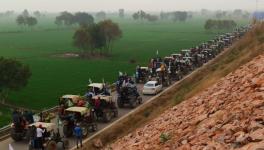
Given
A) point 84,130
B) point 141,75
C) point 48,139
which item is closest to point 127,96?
point 84,130

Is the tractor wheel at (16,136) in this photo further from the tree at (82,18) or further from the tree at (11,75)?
the tree at (82,18)

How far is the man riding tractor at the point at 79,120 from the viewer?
2334cm

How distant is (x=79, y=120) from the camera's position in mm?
24156

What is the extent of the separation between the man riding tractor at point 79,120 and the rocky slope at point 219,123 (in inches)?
240

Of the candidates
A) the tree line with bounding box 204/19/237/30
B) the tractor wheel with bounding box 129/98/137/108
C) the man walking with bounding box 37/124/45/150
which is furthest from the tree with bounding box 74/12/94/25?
the man walking with bounding box 37/124/45/150

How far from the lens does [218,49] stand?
6309cm

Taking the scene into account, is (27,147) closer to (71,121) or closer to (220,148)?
(71,121)

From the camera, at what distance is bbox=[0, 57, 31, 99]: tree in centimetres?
3394

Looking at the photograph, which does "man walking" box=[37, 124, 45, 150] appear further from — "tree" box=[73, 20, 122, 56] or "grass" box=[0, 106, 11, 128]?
"tree" box=[73, 20, 122, 56]

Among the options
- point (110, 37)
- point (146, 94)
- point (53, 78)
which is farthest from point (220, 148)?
point (110, 37)

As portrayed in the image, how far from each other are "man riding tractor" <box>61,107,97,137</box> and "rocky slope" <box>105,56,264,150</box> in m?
6.10

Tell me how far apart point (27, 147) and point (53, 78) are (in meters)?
26.0

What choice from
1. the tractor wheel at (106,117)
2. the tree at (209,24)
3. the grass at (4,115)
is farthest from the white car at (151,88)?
the tree at (209,24)

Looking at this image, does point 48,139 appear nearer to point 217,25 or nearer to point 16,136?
point 16,136
